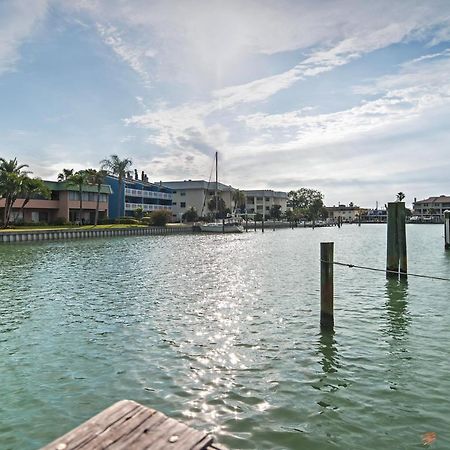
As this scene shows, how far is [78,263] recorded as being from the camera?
3375cm

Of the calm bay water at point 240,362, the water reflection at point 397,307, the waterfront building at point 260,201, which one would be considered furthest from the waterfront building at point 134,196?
the water reflection at point 397,307

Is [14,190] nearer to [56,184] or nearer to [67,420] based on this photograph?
[56,184]

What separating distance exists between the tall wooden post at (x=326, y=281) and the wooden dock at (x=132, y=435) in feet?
33.6

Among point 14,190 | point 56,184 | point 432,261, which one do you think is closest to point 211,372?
point 432,261

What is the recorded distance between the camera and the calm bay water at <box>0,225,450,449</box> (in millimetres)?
7312

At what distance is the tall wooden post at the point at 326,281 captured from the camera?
1238cm

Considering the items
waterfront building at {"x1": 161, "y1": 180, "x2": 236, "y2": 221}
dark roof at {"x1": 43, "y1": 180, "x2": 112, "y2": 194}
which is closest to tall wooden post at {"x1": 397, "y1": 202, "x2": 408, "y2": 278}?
dark roof at {"x1": 43, "y1": 180, "x2": 112, "y2": 194}

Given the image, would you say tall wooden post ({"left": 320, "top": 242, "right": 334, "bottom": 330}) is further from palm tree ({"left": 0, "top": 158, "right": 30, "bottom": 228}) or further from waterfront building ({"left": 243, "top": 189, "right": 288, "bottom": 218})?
waterfront building ({"left": 243, "top": 189, "right": 288, "bottom": 218})

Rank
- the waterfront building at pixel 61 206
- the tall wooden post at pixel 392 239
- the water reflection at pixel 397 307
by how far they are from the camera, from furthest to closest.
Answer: the waterfront building at pixel 61 206 < the tall wooden post at pixel 392 239 < the water reflection at pixel 397 307

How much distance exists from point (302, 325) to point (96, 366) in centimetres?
681

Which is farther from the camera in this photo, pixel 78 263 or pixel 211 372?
pixel 78 263

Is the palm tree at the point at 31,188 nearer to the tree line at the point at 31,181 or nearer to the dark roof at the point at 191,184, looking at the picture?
the tree line at the point at 31,181

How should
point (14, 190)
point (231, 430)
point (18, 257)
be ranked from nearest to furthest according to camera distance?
point (231, 430) < point (18, 257) < point (14, 190)

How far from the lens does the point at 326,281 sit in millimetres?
12773
